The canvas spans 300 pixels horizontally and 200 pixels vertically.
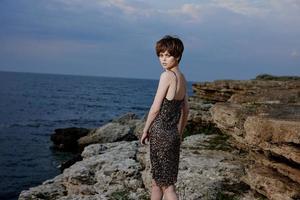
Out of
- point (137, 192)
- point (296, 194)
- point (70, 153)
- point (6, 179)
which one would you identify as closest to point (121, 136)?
point (70, 153)

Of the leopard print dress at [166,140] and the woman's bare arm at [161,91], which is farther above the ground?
the woman's bare arm at [161,91]

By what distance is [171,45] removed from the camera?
22.1 ft

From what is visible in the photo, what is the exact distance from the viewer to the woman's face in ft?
22.4

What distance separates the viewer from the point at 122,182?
455 inches

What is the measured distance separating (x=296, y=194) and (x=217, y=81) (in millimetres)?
17846

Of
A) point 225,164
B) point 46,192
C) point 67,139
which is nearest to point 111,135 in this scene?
point 67,139

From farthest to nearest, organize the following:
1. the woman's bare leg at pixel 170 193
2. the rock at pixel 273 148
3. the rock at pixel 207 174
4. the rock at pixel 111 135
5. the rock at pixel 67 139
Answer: the rock at pixel 67 139, the rock at pixel 111 135, the rock at pixel 207 174, the rock at pixel 273 148, the woman's bare leg at pixel 170 193

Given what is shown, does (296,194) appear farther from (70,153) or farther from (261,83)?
(70,153)

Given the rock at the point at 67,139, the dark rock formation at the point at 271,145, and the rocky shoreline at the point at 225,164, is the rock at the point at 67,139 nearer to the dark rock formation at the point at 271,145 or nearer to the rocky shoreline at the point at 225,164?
the rocky shoreline at the point at 225,164

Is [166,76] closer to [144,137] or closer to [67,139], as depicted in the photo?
[144,137]

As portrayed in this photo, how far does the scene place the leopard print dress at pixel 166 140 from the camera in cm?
701

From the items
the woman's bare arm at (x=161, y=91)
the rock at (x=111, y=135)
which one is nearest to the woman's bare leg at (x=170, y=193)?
the woman's bare arm at (x=161, y=91)

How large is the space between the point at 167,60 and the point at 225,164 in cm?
464

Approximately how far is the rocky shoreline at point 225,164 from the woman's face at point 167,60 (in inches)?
105
